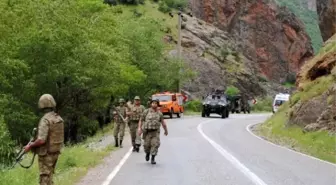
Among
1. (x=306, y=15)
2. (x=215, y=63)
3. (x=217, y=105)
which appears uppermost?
(x=306, y=15)

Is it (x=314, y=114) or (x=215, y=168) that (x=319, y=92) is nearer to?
(x=314, y=114)

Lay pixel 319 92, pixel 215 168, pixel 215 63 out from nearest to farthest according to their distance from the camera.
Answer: pixel 215 168 < pixel 319 92 < pixel 215 63

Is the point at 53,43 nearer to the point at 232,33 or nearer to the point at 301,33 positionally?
the point at 232,33

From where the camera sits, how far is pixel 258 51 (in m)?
103

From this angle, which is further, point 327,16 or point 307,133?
point 327,16

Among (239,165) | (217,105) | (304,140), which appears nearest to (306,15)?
(217,105)

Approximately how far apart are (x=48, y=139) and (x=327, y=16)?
114 feet

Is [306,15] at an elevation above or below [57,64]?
above

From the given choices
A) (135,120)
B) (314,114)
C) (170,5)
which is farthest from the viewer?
(170,5)

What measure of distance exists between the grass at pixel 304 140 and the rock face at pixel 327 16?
9815mm

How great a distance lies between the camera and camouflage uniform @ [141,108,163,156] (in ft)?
53.6

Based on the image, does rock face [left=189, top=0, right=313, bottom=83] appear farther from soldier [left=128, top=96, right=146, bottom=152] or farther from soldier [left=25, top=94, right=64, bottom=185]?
soldier [left=25, top=94, right=64, bottom=185]

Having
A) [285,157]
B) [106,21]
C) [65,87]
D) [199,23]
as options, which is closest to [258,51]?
[199,23]

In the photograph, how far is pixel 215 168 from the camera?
1544 cm
